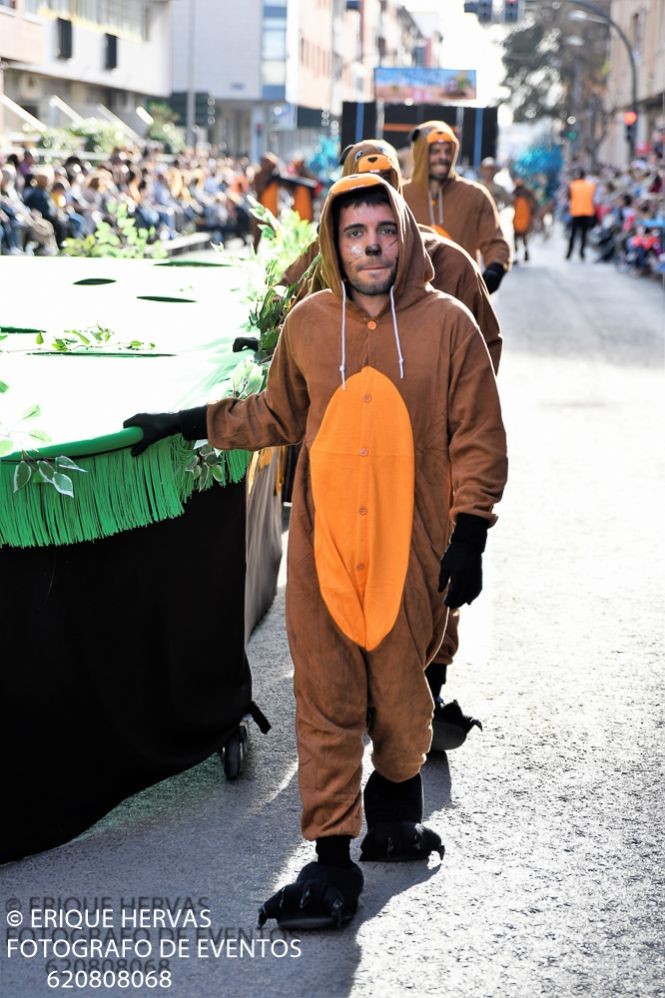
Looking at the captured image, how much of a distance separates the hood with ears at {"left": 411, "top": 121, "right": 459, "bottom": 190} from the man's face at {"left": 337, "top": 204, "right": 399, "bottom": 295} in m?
3.70

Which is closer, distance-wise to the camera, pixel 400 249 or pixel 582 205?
pixel 400 249

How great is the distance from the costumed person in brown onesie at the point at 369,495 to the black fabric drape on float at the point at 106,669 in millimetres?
636

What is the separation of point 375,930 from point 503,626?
297cm

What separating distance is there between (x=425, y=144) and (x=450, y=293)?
7.96 feet

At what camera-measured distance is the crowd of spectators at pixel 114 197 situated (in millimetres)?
18625

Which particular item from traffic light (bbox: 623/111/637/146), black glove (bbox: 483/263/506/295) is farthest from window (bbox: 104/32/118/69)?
black glove (bbox: 483/263/506/295)

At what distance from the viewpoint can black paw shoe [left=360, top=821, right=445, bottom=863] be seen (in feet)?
14.5

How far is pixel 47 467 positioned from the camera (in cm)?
430

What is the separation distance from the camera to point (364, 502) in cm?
408

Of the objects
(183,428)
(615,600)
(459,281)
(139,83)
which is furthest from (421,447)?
(139,83)

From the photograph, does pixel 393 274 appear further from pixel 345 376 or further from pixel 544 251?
pixel 544 251

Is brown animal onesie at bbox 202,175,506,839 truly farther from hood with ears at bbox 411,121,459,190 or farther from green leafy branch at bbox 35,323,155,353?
hood with ears at bbox 411,121,459,190

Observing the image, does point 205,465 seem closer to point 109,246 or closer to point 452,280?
point 452,280

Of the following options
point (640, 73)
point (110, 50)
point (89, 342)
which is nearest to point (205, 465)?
point (89, 342)
